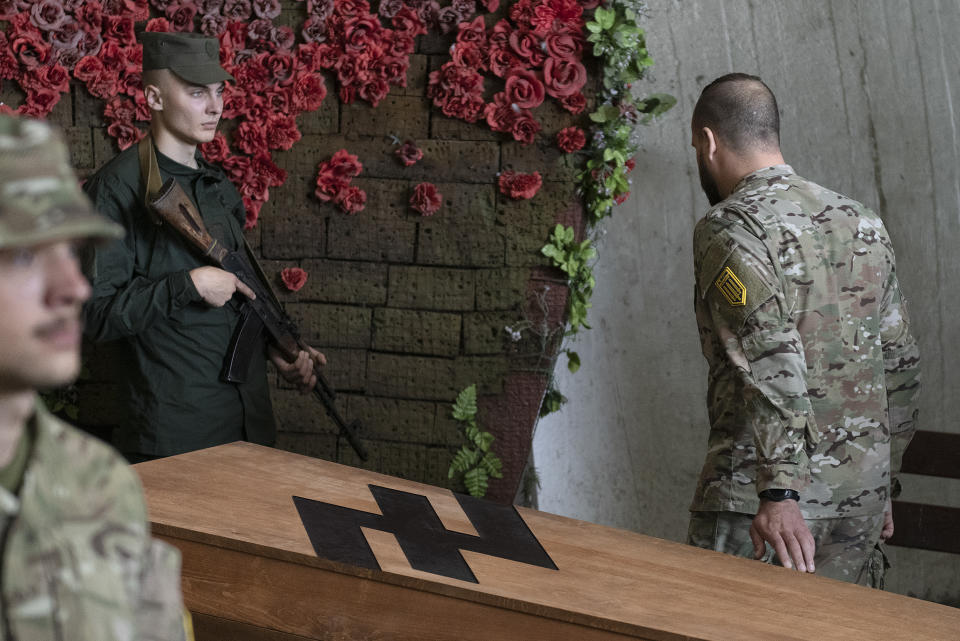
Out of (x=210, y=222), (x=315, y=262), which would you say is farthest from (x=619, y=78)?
(x=210, y=222)

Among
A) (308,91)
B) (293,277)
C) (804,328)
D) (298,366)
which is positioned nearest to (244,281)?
(298,366)

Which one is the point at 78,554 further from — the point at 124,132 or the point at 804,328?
the point at 124,132

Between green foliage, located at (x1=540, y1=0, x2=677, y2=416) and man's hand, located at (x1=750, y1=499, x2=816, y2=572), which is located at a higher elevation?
green foliage, located at (x1=540, y1=0, x2=677, y2=416)

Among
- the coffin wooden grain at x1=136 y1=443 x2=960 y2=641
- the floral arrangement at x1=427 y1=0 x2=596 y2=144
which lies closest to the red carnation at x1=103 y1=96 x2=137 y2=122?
the floral arrangement at x1=427 y1=0 x2=596 y2=144

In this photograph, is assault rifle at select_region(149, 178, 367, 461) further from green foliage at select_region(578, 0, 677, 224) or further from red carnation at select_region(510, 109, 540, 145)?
green foliage at select_region(578, 0, 677, 224)

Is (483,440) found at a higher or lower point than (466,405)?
lower

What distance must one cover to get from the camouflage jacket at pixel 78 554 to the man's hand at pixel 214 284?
62.8 inches

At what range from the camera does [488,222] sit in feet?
11.1

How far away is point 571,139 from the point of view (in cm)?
329

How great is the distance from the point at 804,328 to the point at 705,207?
1.68 m

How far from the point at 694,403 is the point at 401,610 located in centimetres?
249

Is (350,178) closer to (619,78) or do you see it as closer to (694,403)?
(619,78)

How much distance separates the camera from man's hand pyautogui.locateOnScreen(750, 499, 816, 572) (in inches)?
79.9

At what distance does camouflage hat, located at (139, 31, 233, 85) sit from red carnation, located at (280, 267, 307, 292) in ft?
3.12
